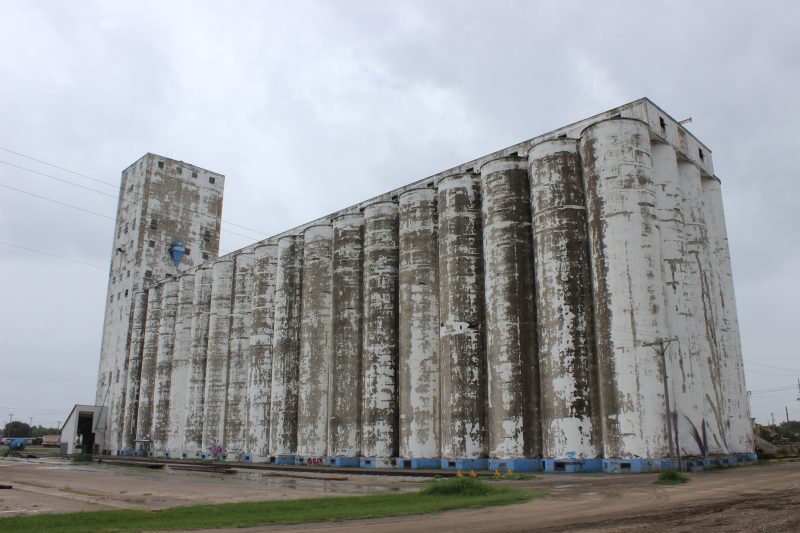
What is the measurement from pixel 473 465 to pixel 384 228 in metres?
17.1

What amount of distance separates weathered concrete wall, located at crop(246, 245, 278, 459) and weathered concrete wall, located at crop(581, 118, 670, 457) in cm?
2792

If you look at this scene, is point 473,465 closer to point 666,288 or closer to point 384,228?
point 666,288

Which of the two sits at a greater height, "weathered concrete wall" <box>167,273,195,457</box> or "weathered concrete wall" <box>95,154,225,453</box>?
"weathered concrete wall" <box>95,154,225,453</box>

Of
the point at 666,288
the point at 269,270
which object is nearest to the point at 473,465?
the point at 666,288

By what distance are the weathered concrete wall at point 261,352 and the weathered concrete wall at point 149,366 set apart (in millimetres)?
20379

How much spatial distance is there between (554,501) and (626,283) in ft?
51.8

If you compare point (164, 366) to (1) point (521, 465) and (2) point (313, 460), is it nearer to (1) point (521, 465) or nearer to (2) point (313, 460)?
(2) point (313, 460)

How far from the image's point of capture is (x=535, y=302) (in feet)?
113

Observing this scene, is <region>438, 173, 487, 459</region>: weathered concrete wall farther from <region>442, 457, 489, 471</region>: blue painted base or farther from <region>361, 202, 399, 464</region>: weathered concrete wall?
<region>361, 202, 399, 464</region>: weathered concrete wall

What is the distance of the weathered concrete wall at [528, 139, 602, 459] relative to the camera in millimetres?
30406

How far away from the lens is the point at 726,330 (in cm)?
3750

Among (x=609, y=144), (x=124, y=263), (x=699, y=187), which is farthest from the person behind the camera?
(x=124, y=263)

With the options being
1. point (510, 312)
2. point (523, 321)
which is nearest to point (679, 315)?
point (523, 321)

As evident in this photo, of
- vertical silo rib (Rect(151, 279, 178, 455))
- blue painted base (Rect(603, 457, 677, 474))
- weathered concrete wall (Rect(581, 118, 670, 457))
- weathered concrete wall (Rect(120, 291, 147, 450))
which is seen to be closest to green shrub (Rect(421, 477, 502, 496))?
blue painted base (Rect(603, 457, 677, 474))
